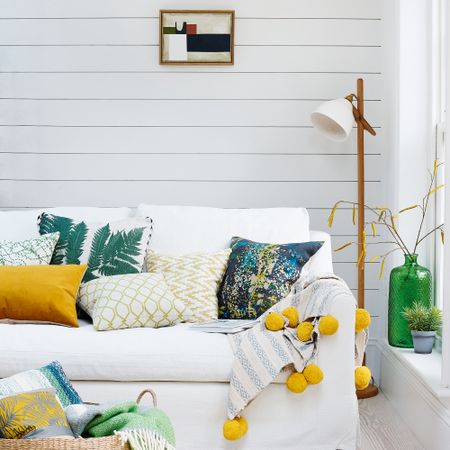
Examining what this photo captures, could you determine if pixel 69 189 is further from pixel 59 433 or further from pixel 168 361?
pixel 59 433

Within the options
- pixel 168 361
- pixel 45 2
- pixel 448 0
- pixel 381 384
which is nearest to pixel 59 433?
pixel 168 361

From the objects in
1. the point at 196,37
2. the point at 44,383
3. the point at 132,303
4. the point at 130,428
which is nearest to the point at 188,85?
the point at 196,37

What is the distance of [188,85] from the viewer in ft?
13.0

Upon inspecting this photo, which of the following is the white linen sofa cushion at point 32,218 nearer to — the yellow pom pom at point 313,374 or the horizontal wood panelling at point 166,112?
the horizontal wood panelling at point 166,112

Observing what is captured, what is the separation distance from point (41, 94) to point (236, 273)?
5.43 ft

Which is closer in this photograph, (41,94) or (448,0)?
(448,0)

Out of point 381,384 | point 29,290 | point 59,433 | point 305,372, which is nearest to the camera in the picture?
point 59,433

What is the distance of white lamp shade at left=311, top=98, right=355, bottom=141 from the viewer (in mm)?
3504

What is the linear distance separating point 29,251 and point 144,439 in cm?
172

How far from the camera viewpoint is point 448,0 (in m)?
2.64

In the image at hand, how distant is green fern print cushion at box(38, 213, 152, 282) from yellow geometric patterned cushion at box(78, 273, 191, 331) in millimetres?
148

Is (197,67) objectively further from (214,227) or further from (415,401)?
(415,401)

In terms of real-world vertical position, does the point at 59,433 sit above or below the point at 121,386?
above

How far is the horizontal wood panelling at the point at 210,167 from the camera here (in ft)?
13.0
